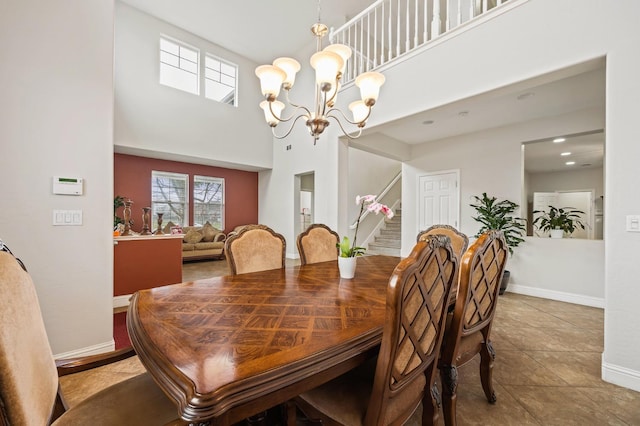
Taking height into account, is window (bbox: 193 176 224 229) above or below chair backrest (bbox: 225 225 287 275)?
Answer: above

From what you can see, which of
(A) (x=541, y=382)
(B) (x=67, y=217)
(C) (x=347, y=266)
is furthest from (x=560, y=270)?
(B) (x=67, y=217)

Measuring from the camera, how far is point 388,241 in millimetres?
6500

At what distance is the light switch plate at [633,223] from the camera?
183 centimetres

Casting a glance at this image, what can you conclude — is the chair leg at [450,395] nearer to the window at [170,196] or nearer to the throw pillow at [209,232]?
the throw pillow at [209,232]

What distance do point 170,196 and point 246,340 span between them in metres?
6.52

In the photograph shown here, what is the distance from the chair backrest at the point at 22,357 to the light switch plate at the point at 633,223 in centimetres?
306

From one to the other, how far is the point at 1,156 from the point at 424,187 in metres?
5.56

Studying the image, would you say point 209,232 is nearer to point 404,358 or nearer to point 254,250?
point 254,250

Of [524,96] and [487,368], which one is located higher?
[524,96]

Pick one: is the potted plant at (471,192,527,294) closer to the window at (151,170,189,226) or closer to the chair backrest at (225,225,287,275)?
the chair backrest at (225,225,287,275)

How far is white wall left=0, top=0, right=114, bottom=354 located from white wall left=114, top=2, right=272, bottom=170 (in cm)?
313

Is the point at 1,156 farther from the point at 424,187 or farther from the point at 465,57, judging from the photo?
the point at 424,187

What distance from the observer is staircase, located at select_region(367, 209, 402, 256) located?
20.6 ft

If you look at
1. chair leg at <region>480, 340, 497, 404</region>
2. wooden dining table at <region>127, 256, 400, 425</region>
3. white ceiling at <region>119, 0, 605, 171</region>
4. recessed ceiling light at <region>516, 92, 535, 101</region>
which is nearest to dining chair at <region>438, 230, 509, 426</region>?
chair leg at <region>480, 340, 497, 404</region>
